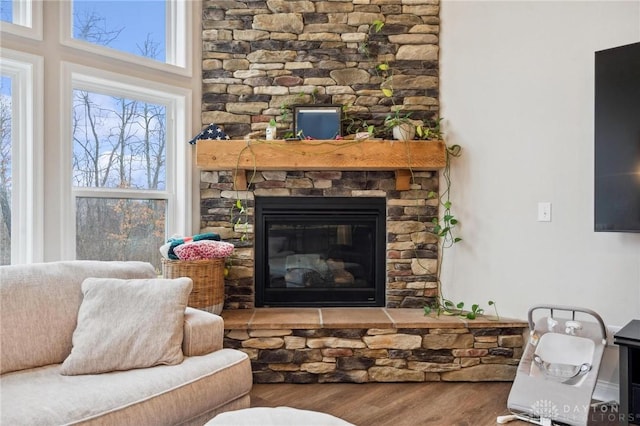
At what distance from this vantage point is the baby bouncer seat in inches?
81.6

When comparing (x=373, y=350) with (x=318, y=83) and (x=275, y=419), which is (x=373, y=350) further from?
(x=318, y=83)

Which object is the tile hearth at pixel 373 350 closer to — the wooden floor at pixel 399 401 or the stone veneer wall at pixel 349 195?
the wooden floor at pixel 399 401

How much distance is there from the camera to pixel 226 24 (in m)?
3.04

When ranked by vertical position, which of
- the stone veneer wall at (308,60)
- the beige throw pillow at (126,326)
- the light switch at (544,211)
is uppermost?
the stone veneer wall at (308,60)

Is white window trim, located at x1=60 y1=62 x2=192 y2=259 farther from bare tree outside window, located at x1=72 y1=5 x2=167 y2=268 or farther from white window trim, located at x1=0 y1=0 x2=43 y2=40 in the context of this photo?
white window trim, located at x1=0 y1=0 x2=43 y2=40

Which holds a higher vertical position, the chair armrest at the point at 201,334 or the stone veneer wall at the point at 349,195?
the stone veneer wall at the point at 349,195

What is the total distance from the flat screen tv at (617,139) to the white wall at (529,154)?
9.2 inches

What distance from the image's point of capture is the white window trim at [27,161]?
2.36 metres

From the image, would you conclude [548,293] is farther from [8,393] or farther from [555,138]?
[8,393]

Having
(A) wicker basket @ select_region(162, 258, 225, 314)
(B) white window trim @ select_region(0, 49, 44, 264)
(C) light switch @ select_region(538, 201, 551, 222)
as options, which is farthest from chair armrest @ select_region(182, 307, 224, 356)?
(C) light switch @ select_region(538, 201, 551, 222)

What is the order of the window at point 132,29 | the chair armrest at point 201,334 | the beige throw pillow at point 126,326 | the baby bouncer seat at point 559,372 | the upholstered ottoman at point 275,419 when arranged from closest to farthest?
the upholstered ottoman at point 275,419 < the beige throw pillow at point 126,326 < the chair armrest at point 201,334 < the baby bouncer seat at point 559,372 < the window at point 132,29

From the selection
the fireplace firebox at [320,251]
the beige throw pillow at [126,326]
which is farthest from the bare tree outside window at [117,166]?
the beige throw pillow at [126,326]

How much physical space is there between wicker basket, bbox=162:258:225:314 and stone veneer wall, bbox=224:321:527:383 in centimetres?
23

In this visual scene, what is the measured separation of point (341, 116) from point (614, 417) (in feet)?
7.93
